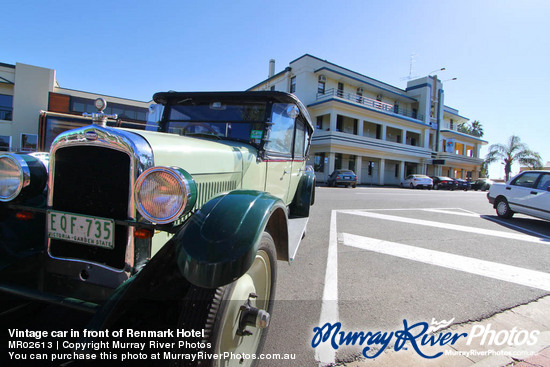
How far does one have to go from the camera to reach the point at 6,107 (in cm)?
1875

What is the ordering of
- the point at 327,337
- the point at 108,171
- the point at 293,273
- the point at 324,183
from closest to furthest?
the point at 108,171 → the point at 327,337 → the point at 293,273 → the point at 324,183

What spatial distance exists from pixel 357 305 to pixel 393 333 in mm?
473

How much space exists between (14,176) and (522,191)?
34.2 ft

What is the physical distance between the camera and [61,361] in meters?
1.59

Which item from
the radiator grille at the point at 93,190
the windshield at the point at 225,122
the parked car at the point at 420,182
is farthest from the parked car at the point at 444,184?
the radiator grille at the point at 93,190

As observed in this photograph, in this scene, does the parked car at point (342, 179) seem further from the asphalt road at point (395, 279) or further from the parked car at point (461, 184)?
the parked car at point (461, 184)

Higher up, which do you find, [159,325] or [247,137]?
[247,137]

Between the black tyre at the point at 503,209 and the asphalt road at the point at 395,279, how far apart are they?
214 cm

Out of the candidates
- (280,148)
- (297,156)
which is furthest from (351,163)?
(280,148)

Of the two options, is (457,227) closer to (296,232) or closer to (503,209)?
(503,209)

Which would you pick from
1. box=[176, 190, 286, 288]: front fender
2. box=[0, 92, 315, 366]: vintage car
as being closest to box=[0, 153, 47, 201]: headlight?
box=[0, 92, 315, 366]: vintage car

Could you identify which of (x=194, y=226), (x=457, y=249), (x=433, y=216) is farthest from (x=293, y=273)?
(x=433, y=216)

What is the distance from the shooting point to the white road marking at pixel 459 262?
3.60 meters

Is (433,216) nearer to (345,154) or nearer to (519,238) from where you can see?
(519,238)
